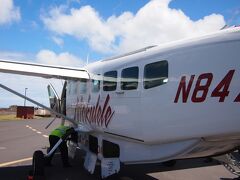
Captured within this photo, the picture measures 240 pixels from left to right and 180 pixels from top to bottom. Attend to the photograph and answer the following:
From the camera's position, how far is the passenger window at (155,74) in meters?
6.99

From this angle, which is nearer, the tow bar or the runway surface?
the tow bar

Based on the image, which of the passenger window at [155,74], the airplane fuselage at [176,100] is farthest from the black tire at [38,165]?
the passenger window at [155,74]

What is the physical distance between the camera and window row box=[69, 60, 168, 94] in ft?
23.2

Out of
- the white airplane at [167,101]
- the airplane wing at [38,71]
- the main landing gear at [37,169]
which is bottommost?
the main landing gear at [37,169]

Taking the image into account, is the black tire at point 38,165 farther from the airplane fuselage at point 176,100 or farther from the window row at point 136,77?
the window row at point 136,77

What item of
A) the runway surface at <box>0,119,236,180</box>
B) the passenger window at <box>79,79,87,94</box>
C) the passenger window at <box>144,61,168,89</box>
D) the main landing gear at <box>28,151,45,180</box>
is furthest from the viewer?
A: the passenger window at <box>79,79,87,94</box>

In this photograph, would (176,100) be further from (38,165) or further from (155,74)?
(38,165)

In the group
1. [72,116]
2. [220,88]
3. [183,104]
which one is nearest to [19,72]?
[72,116]

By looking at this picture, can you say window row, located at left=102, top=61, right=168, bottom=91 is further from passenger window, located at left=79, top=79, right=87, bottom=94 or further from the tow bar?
the tow bar

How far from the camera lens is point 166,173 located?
1107 centimetres

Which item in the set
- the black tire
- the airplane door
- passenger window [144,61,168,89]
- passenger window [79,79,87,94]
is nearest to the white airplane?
passenger window [144,61,168,89]

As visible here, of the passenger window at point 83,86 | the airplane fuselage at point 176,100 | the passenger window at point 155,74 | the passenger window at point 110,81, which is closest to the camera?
the airplane fuselage at point 176,100

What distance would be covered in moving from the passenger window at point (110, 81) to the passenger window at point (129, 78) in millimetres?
371

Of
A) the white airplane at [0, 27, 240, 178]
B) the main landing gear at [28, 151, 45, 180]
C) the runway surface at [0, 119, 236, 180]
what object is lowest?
the runway surface at [0, 119, 236, 180]
